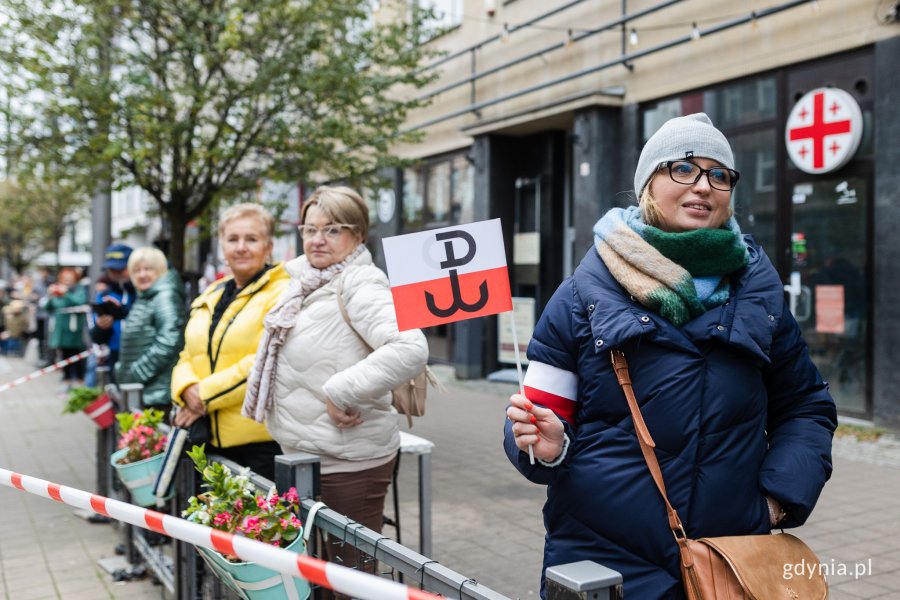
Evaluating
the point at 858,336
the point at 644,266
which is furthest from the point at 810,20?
the point at 644,266

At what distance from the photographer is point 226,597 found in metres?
3.28

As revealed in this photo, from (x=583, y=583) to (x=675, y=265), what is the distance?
2.65 ft

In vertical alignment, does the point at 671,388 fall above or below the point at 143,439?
above

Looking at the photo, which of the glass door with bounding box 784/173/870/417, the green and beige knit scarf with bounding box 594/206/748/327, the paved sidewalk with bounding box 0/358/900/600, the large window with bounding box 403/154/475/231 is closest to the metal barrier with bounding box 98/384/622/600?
the paved sidewalk with bounding box 0/358/900/600

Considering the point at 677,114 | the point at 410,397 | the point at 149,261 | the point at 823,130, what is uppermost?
the point at 677,114

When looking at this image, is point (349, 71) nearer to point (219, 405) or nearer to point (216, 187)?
point (216, 187)

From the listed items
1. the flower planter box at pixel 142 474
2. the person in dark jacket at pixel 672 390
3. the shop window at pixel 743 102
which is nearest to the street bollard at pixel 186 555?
the flower planter box at pixel 142 474

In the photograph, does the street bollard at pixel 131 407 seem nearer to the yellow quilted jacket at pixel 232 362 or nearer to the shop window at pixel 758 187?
the yellow quilted jacket at pixel 232 362

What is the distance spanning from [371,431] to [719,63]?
26.2ft

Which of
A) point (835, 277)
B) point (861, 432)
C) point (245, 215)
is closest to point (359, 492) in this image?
point (245, 215)

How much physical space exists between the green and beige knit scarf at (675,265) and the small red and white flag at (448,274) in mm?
385

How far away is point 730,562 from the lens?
75.9 inches

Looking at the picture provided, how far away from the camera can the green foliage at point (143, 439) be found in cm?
471

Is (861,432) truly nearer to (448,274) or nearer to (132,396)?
(132,396)
